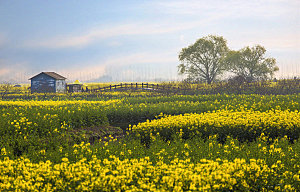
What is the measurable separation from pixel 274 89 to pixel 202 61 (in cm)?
2751

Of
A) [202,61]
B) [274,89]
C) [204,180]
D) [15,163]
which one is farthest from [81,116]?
[202,61]

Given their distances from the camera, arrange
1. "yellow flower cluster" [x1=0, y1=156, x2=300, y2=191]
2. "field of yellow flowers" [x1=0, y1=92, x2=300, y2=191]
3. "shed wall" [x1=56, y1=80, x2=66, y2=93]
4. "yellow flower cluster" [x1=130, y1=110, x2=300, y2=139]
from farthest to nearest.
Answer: "shed wall" [x1=56, y1=80, x2=66, y2=93] → "yellow flower cluster" [x1=130, y1=110, x2=300, y2=139] → "field of yellow flowers" [x1=0, y1=92, x2=300, y2=191] → "yellow flower cluster" [x1=0, y1=156, x2=300, y2=191]

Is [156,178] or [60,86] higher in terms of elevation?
[60,86]

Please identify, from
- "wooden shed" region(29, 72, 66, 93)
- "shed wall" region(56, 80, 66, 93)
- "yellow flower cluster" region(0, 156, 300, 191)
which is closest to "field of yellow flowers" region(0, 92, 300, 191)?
"yellow flower cluster" region(0, 156, 300, 191)

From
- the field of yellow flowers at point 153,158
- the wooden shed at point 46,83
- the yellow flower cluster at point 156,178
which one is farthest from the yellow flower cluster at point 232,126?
the wooden shed at point 46,83

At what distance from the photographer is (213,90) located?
37.2 metres

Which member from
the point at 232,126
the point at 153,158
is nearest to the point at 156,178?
the point at 153,158

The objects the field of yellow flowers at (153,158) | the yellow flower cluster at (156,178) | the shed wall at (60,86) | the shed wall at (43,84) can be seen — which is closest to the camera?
the yellow flower cluster at (156,178)

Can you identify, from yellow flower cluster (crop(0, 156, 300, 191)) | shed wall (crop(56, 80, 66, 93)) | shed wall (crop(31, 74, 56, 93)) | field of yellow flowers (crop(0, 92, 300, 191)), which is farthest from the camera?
shed wall (crop(56, 80, 66, 93))

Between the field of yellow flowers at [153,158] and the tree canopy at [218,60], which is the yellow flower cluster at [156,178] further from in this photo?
the tree canopy at [218,60]

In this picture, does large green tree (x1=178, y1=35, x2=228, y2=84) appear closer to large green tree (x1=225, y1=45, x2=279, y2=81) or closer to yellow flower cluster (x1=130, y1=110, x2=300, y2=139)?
large green tree (x1=225, y1=45, x2=279, y2=81)

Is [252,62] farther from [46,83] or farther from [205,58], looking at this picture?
[46,83]

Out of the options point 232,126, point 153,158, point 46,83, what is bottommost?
point 153,158

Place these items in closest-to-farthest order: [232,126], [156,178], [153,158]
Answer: [156,178] → [153,158] → [232,126]
